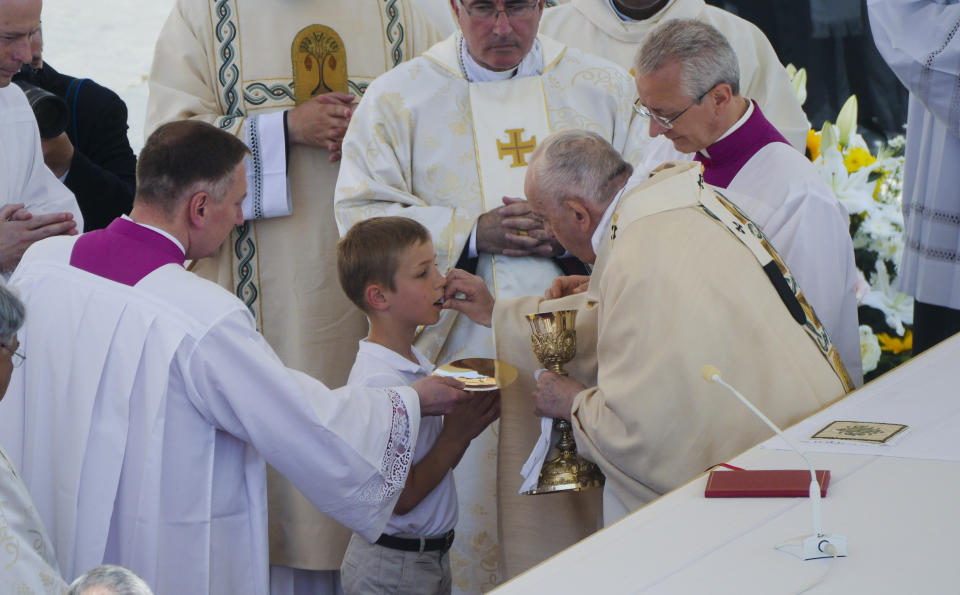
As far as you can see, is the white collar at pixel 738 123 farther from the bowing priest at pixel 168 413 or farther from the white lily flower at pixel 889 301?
the white lily flower at pixel 889 301

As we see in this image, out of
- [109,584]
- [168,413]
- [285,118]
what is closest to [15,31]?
[285,118]

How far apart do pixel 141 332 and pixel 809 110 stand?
14.7 feet

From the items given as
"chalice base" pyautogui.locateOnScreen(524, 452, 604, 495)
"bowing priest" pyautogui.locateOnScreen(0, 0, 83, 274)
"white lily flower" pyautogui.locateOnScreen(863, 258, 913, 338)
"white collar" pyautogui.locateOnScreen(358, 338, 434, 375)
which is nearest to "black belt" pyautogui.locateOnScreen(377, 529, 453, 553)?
"chalice base" pyautogui.locateOnScreen(524, 452, 604, 495)

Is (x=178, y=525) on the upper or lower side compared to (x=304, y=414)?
lower

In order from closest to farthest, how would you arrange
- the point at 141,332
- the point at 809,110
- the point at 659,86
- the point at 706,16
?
the point at 141,332
the point at 659,86
the point at 706,16
the point at 809,110

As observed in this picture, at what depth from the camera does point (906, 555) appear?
Answer: 75.0 inches

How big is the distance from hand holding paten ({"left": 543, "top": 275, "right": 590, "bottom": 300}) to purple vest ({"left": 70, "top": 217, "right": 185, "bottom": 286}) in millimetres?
1154

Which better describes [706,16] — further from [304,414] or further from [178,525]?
[178,525]

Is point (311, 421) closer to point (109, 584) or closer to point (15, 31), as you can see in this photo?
point (109, 584)

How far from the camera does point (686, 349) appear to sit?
288 centimetres

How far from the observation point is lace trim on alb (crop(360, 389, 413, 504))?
329cm

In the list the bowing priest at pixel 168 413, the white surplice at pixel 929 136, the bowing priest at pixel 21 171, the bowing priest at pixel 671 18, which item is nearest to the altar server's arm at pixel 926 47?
the white surplice at pixel 929 136

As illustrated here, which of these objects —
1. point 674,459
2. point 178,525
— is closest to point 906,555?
point 674,459

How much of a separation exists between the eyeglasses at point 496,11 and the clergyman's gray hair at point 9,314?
211 cm
